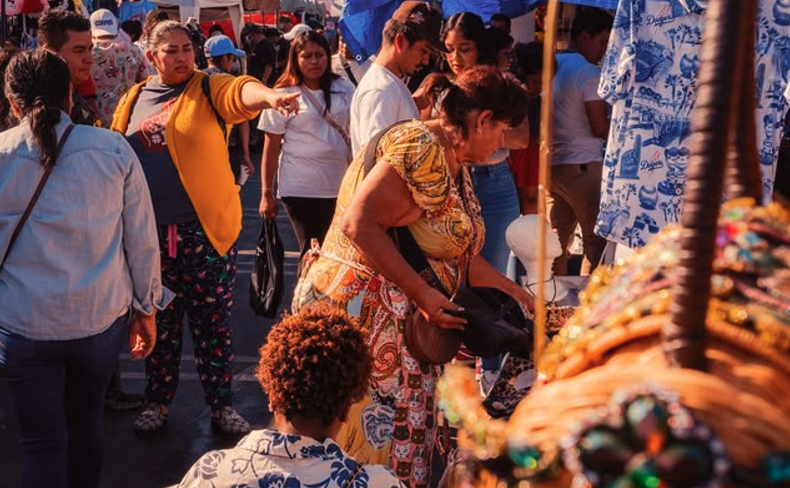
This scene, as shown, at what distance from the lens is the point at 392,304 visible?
10.6 ft

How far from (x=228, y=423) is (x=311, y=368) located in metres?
2.32

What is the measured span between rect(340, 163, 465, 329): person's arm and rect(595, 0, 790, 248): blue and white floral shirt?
1.17 metres

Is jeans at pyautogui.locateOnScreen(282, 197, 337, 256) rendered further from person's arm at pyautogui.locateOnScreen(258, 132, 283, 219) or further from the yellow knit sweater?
the yellow knit sweater

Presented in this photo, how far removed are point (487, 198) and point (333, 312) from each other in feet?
9.46

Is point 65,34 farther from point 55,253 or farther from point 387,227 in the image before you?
point 387,227

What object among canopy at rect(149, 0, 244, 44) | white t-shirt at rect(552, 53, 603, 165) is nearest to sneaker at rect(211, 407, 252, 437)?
white t-shirt at rect(552, 53, 603, 165)

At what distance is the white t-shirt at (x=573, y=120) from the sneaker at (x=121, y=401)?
8.94 feet

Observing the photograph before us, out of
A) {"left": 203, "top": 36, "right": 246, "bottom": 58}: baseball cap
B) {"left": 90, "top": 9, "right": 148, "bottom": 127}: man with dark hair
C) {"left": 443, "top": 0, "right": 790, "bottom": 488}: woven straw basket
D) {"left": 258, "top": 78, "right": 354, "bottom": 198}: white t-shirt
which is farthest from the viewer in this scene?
{"left": 203, "top": 36, "right": 246, "bottom": 58}: baseball cap

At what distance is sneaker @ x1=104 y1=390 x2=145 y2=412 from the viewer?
5.24 m

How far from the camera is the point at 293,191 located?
18.8 ft

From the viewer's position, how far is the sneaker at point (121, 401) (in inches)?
206

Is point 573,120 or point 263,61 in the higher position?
point 573,120

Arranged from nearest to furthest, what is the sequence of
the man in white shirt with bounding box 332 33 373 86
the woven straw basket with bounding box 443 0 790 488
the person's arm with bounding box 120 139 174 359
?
1. the woven straw basket with bounding box 443 0 790 488
2. the person's arm with bounding box 120 139 174 359
3. the man in white shirt with bounding box 332 33 373 86

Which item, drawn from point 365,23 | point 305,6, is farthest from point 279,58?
point 365,23
